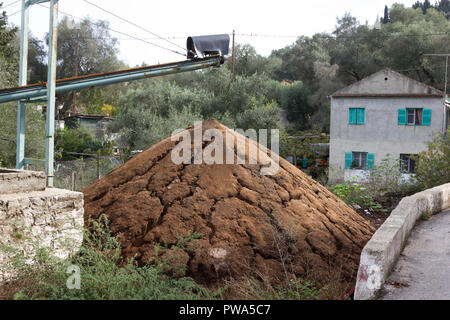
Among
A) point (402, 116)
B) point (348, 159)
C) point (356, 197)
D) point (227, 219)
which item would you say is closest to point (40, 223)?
point (227, 219)

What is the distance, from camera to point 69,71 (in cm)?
3462

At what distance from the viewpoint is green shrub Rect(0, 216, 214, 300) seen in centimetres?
374

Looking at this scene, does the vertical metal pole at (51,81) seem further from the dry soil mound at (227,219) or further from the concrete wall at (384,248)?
the concrete wall at (384,248)

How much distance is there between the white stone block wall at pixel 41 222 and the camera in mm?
4371

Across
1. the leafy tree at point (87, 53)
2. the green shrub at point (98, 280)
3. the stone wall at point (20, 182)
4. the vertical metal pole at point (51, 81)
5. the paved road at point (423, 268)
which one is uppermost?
the leafy tree at point (87, 53)

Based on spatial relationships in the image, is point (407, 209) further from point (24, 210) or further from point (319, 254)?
point (24, 210)

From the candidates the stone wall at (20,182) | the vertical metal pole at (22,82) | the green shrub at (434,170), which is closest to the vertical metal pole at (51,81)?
the vertical metal pole at (22,82)

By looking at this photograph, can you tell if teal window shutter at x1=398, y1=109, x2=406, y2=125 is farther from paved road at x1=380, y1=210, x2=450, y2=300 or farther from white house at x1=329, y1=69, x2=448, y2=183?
paved road at x1=380, y1=210, x2=450, y2=300

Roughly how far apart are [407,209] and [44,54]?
35099mm

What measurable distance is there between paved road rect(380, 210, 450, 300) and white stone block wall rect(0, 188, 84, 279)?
3384 millimetres

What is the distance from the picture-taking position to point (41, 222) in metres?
4.64

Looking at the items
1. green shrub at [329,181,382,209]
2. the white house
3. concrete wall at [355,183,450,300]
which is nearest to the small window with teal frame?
the white house
